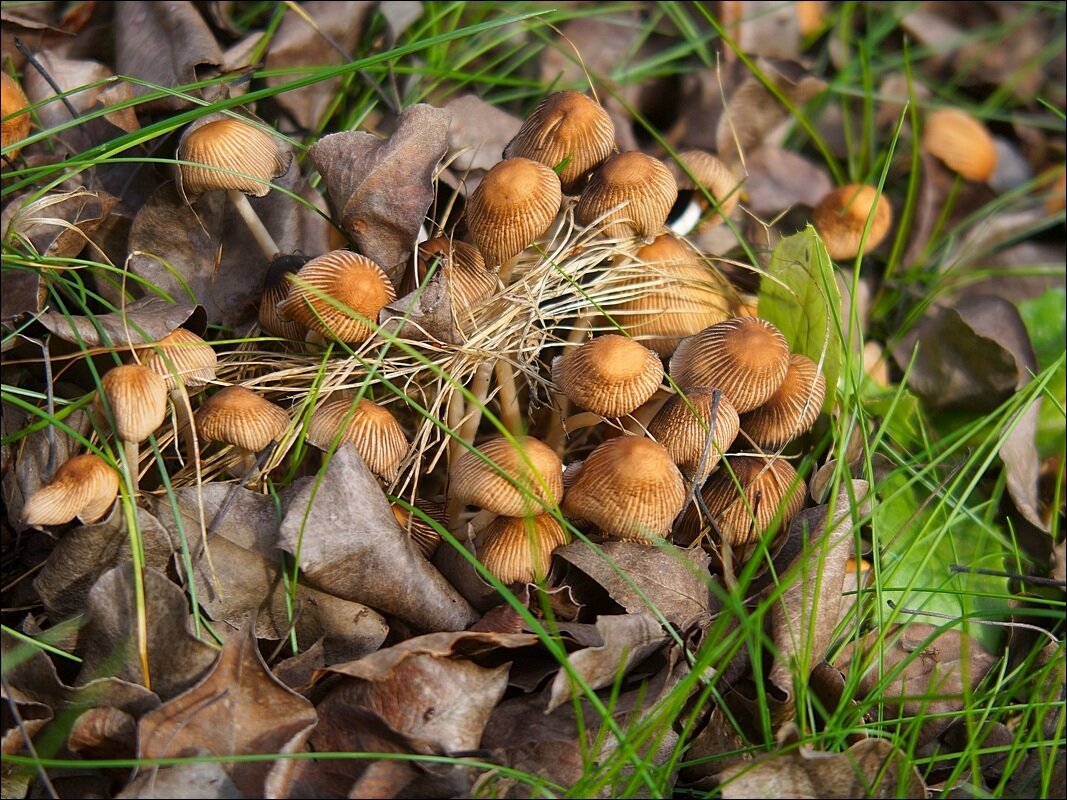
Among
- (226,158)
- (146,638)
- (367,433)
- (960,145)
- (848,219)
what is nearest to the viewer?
(146,638)

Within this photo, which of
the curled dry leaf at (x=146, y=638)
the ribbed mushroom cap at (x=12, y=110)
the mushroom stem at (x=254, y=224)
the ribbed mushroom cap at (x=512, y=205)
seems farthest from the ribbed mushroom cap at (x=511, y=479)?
the ribbed mushroom cap at (x=12, y=110)

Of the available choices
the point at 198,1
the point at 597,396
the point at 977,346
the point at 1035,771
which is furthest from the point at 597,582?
the point at 198,1

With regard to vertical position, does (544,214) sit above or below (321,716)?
above

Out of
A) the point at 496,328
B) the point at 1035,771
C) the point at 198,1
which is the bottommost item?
the point at 1035,771

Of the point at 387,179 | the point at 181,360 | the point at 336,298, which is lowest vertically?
the point at 181,360

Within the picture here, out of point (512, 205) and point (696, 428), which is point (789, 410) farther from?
point (512, 205)

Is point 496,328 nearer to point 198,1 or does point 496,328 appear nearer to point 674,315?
point 674,315

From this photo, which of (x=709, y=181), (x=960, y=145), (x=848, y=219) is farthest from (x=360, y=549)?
(x=960, y=145)
